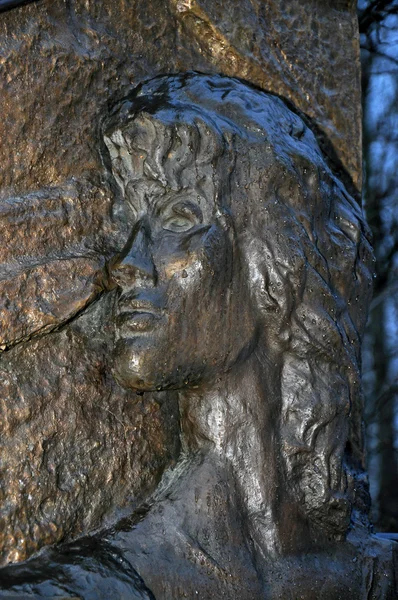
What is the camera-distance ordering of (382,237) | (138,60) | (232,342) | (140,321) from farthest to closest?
(382,237), (138,60), (232,342), (140,321)

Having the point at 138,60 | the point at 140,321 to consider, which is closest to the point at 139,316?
the point at 140,321

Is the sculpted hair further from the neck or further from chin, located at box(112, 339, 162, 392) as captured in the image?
chin, located at box(112, 339, 162, 392)

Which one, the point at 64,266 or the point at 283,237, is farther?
the point at 283,237

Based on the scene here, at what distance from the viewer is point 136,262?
2.18 m

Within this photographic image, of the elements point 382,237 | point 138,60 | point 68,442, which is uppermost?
point 382,237

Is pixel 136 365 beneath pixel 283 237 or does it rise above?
beneath

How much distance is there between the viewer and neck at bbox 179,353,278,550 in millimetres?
2291

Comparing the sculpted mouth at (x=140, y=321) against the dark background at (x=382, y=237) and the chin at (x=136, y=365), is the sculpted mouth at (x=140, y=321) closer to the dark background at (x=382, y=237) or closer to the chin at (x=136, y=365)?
the chin at (x=136, y=365)

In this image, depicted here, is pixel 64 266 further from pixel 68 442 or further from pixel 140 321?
pixel 68 442

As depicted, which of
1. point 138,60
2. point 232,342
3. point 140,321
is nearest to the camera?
point 140,321

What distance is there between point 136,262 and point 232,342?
279 mm

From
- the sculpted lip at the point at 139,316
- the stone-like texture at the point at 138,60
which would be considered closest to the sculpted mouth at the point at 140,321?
the sculpted lip at the point at 139,316

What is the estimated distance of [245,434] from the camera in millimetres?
2307

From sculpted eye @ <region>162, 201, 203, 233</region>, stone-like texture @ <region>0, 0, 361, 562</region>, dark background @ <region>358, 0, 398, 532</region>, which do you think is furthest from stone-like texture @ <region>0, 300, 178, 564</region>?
dark background @ <region>358, 0, 398, 532</region>
